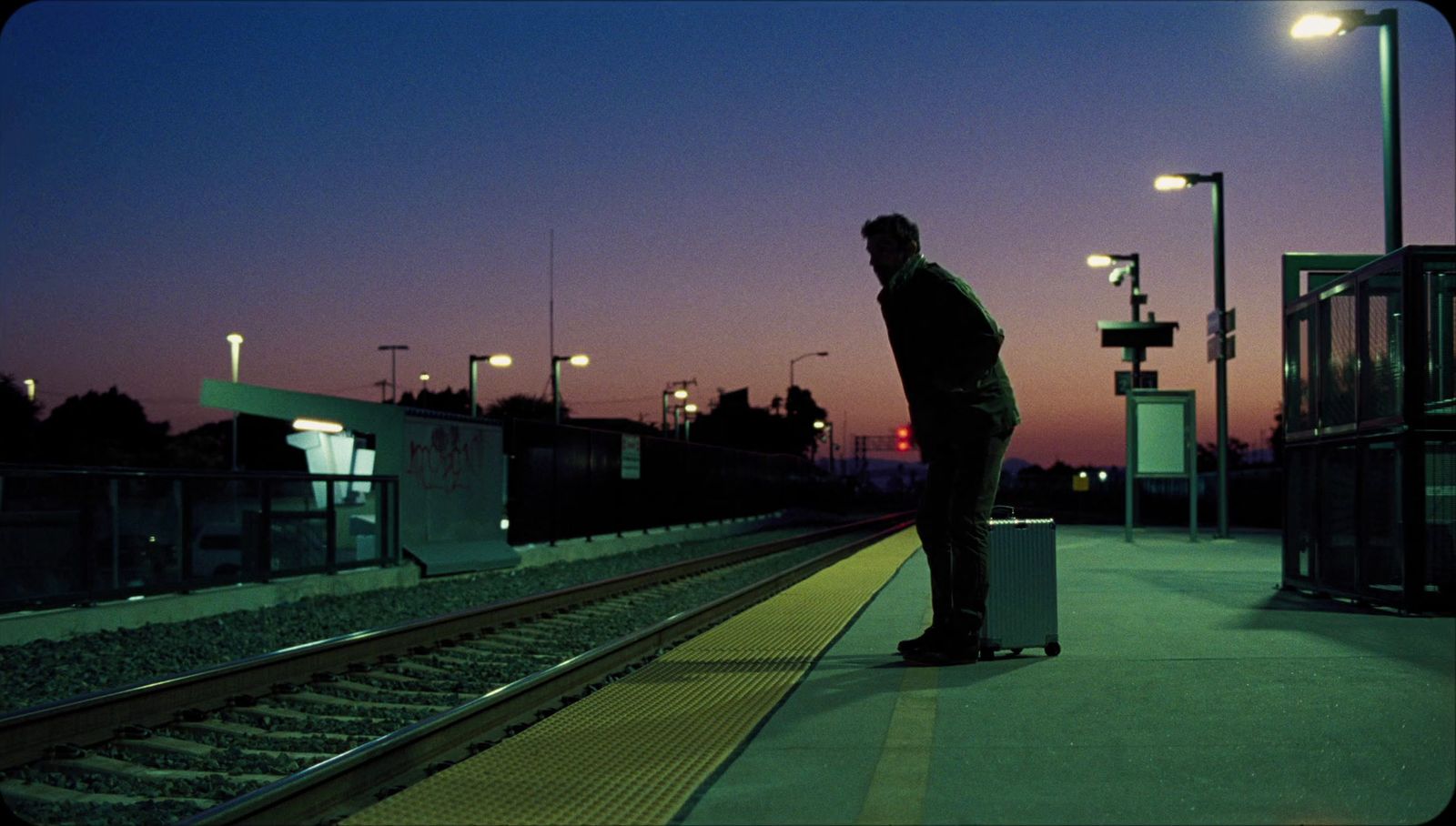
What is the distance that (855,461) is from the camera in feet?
545

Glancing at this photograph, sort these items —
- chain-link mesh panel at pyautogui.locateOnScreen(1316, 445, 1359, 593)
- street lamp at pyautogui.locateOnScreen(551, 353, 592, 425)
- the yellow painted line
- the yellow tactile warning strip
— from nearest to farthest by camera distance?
the yellow painted line, the yellow tactile warning strip, chain-link mesh panel at pyautogui.locateOnScreen(1316, 445, 1359, 593), street lamp at pyautogui.locateOnScreen(551, 353, 592, 425)

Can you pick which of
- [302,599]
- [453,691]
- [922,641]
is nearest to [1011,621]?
[922,641]

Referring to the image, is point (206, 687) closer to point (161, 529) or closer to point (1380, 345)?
Answer: point (161, 529)

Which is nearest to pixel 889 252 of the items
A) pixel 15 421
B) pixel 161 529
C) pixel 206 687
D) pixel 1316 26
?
pixel 206 687

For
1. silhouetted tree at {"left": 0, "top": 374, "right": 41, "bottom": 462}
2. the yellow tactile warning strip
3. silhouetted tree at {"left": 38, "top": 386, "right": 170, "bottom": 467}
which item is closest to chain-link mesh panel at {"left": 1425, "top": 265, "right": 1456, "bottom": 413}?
the yellow tactile warning strip

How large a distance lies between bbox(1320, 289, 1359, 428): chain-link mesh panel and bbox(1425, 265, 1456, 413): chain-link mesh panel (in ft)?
2.61

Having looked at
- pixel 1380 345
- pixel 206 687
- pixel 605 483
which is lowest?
pixel 206 687

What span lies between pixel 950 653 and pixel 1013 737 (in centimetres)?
178

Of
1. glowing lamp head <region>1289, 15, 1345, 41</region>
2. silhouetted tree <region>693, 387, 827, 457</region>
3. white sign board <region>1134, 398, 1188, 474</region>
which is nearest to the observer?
glowing lamp head <region>1289, 15, 1345, 41</region>

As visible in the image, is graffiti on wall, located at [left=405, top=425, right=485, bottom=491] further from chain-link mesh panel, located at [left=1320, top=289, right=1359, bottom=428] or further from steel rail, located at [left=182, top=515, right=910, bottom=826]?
chain-link mesh panel, located at [left=1320, top=289, right=1359, bottom=428]

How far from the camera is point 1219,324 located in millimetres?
21344

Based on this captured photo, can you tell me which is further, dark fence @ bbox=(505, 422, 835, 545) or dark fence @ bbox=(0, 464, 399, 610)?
dark fence @ bbox=(505, 422, 835, 545)

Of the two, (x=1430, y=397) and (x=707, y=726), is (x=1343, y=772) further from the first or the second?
(x=1430, y=397)

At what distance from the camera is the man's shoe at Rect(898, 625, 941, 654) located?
7.03 metres
